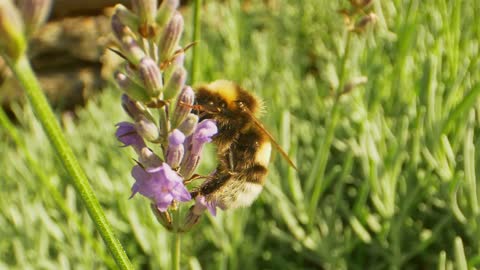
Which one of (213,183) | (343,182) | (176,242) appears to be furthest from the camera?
(343,182)

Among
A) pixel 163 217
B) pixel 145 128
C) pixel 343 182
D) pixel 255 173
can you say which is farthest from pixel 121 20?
pixel 343 182

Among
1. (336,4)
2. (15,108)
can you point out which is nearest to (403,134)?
(336,4)

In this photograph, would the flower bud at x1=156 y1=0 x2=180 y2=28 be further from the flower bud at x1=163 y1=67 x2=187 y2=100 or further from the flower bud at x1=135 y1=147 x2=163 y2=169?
the flower bud at x1=135 y1=147 x2=163 y2=169

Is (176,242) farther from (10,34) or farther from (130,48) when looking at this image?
(10,34)

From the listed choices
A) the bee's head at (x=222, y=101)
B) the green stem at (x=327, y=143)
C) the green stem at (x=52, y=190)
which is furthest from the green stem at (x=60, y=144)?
the green stem at (x=327, y=143)

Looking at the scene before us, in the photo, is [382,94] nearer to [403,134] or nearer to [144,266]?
[403,134]
